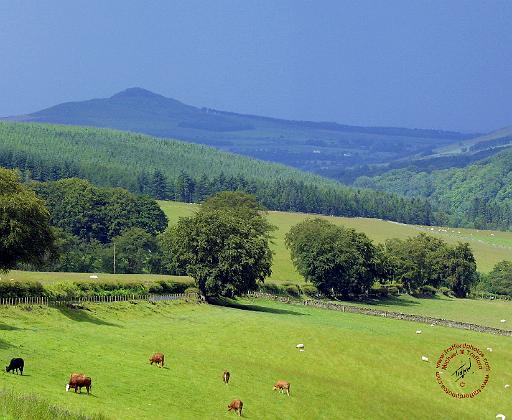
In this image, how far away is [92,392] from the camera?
57.5 metres

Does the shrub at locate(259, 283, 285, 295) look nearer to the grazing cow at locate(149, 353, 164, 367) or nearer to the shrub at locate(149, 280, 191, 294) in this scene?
the shrub at locate(149, 280, 191, 294)

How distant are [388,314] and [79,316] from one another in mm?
55683

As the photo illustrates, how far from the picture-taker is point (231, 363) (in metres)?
77.2

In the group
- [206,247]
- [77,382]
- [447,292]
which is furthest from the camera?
[447,292]

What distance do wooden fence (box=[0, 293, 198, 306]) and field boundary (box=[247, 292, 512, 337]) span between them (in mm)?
24230

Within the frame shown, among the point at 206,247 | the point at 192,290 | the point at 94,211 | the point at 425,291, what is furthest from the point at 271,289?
the point at 94,211

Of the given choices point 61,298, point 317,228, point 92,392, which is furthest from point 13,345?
point 317,228

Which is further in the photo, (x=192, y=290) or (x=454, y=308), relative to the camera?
(x=454, y=308)

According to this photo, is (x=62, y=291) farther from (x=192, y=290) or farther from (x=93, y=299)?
(x=192, y=290)

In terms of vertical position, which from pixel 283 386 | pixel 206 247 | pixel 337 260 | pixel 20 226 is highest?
pixel 20 226

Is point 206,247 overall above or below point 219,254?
above

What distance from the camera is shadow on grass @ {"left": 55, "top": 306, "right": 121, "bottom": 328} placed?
8706 centimetres

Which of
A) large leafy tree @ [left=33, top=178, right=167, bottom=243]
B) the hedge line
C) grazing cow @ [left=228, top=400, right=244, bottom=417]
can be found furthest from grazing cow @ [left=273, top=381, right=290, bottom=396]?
large leafy tree @ [left=33, top=178, right=167, bottom=243]

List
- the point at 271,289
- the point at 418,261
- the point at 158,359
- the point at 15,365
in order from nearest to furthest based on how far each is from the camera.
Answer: the point at 15,365 → the point at 158,359 → the point at 271,289 → the point at 418,261
